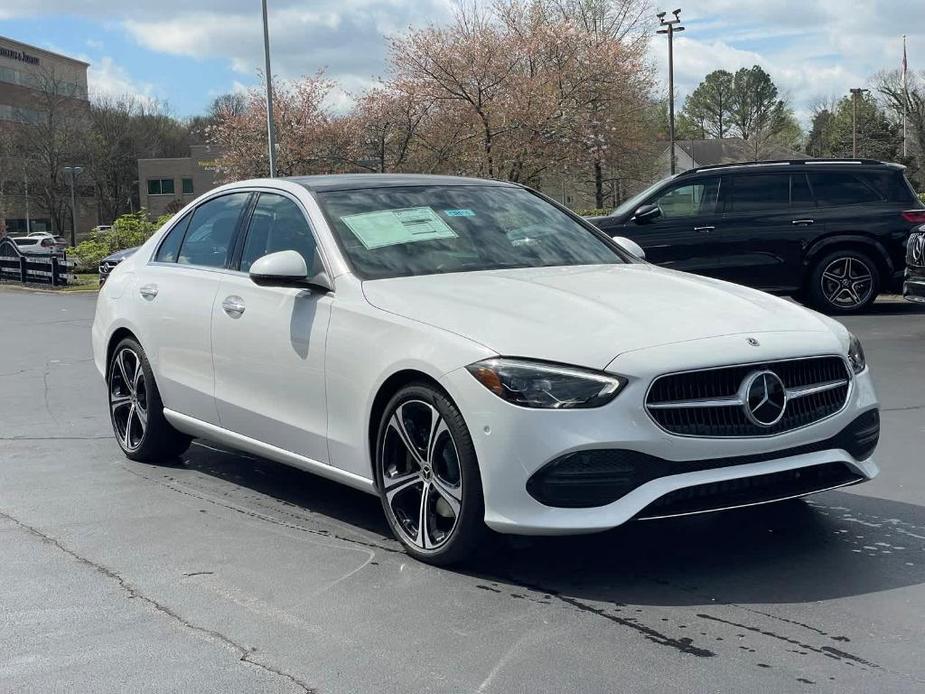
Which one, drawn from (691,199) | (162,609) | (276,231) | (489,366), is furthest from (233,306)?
(691,199)

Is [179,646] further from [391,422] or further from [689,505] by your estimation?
[689,505]

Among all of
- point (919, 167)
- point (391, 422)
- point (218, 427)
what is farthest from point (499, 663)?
point (919, 167)

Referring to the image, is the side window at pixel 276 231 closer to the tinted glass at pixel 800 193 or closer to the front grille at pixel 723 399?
the front grille at pixel 723 399

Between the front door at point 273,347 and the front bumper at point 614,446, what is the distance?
3.36 ft

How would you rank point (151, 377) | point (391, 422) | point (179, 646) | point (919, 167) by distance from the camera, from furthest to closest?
point (919, 167) < point (151, 377) < point (391, 422) < point (179, 646)

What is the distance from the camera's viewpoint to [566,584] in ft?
14.4

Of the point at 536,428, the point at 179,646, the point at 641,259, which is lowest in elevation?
the point at 179,646

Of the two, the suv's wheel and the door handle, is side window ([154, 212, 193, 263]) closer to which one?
the door handle

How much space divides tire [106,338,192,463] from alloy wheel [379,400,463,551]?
227cm

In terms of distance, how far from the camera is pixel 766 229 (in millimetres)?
14266

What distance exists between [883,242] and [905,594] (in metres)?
10.7

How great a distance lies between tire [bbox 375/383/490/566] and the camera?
4.33 metres

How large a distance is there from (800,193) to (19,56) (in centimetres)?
10606

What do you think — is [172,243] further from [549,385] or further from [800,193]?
[800,193]
